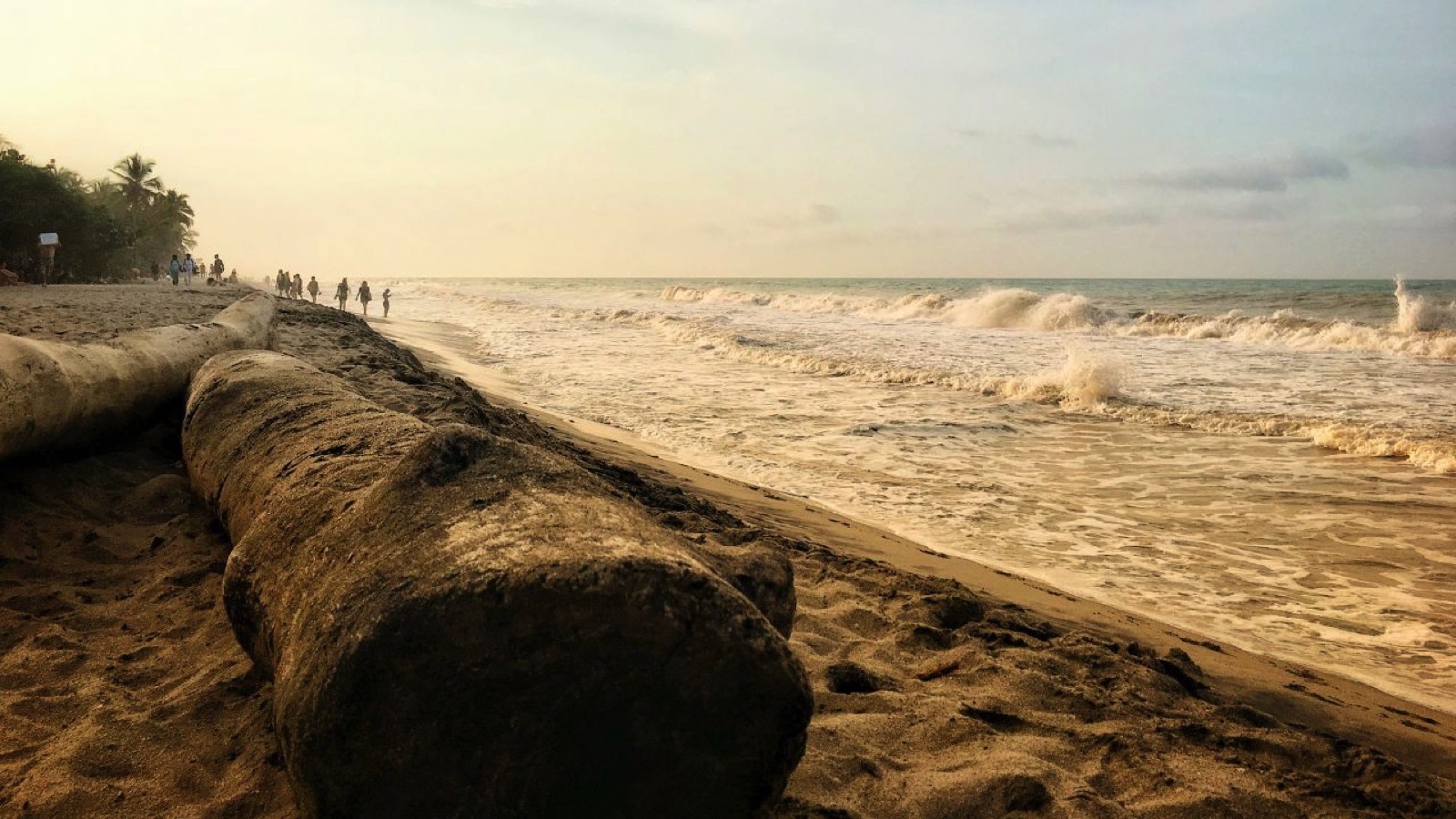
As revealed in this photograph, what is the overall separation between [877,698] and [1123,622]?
7.21 ft

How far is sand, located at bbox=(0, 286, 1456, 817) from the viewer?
2609 millimetres

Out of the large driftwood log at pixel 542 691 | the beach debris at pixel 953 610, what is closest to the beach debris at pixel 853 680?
the beach debris at pixel 953 610

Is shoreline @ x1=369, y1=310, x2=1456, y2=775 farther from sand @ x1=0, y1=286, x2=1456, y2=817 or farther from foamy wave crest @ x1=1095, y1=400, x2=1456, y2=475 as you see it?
foamy wave crest @ x1=1095, y1=400, x2=1456, y2=475

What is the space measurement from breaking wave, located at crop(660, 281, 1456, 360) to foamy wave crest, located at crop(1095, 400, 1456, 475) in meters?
11.5

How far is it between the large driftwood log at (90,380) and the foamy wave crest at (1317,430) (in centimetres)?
1114

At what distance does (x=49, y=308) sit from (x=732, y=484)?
10852mm

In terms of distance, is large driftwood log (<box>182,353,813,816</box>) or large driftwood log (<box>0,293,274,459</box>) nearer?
large driftwood log (<box>182,353,813,816</box>)

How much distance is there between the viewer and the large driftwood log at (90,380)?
189 inches

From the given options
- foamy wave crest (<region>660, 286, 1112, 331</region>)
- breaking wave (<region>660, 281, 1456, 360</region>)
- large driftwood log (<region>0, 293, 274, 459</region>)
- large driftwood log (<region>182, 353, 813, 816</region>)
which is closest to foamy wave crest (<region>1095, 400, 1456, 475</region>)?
large driftwood log (<region>182, 353, 813, 816</region>)

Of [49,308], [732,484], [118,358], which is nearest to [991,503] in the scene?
[732,484]

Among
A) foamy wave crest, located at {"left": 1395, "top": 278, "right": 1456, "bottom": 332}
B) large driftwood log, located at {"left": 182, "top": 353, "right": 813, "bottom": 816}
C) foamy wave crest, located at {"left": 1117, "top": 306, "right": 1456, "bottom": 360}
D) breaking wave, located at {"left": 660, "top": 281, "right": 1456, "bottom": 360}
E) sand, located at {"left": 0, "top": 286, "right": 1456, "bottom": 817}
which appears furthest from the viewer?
foamy wave crest, located at {"left": 1395, "top": 278, "right": 1456, "bottom": 332}

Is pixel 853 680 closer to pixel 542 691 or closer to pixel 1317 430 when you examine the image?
pixel 542 691

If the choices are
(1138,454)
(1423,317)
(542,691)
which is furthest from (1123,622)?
(1423,317)

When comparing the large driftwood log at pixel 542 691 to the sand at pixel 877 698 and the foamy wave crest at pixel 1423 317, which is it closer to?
the sand at pixel 877 698
